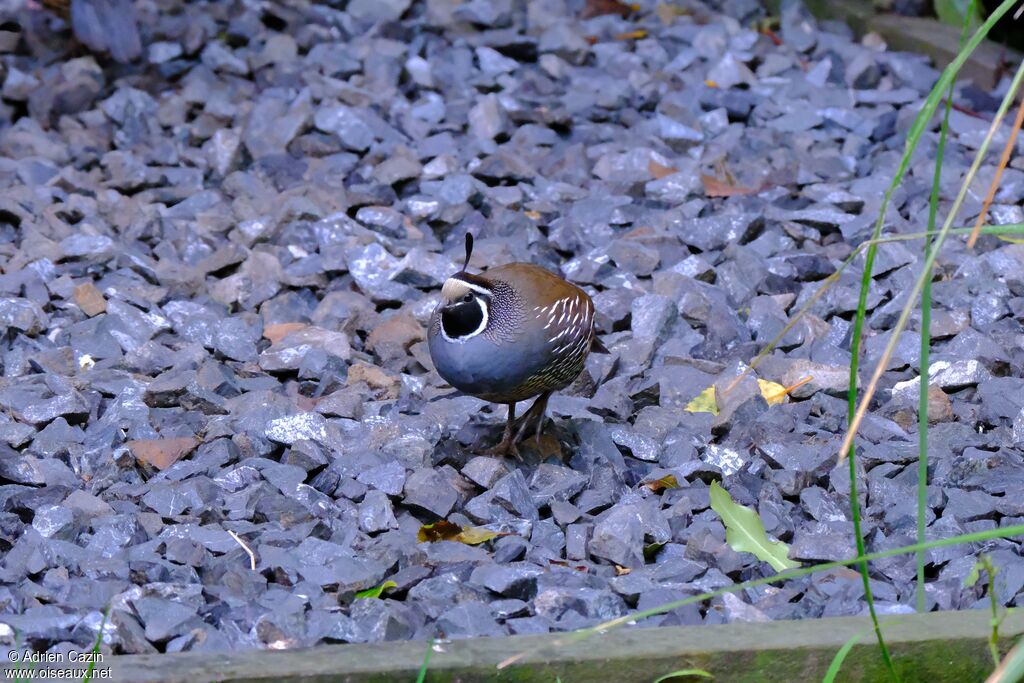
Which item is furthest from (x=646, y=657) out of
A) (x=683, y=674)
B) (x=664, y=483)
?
(x=664, y=483)

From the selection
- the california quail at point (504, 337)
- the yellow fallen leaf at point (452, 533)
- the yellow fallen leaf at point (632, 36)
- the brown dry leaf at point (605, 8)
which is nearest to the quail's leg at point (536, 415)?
the california quail at point (504, 337)

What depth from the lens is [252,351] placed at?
4664mm

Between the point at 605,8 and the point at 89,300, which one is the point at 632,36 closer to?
the point at 605,8

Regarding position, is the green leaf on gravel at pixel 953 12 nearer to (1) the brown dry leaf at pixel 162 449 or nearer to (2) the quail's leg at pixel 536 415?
(2) the quail's leg at pixel 536 415

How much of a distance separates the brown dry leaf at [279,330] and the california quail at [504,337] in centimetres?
99

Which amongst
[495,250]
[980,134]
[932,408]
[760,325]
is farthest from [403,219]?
[980,134]

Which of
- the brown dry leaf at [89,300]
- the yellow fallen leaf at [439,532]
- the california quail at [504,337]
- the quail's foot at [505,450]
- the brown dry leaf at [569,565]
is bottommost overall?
the brown dry leaf at [89,300]

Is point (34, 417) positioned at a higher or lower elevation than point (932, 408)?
lower

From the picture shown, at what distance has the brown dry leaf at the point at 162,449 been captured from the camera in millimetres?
3789

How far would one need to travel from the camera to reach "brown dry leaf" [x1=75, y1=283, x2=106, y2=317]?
4.77 meters

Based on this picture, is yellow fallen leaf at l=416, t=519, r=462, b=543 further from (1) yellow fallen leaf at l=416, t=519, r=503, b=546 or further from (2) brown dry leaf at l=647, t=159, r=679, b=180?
(2) brown dry leaf at l=647, t=159, r=679, b=180

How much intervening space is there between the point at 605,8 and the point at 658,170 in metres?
2.06

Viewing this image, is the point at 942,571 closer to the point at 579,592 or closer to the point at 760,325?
the point at 579,592

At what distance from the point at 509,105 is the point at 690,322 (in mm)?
2032
